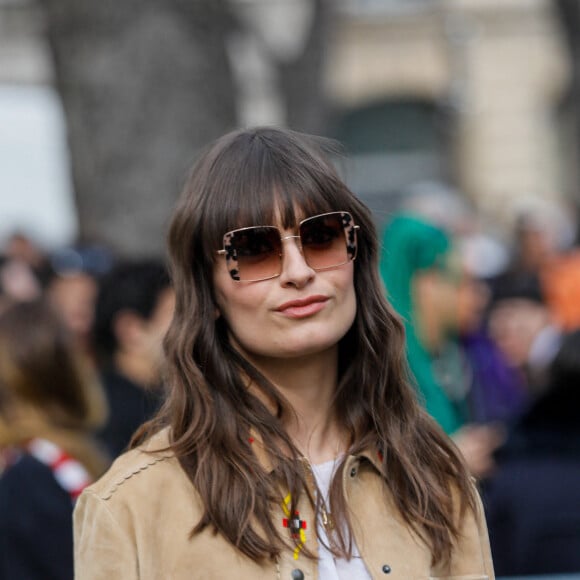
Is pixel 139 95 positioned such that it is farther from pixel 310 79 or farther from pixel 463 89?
pixel 463 89

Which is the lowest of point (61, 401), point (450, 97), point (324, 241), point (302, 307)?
point (450, 97)

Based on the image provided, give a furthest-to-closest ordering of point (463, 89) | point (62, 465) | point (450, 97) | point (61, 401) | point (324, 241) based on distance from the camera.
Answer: point (450, 97), point (463, 89), point (61, 401), point (62, 465), point (324, 241)

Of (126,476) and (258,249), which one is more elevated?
(258,249)

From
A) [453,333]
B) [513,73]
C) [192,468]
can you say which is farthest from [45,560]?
[513,73]

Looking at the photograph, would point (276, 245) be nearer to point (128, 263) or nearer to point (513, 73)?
point (128, 263)

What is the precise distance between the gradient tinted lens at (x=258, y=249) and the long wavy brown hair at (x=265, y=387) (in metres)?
0.02

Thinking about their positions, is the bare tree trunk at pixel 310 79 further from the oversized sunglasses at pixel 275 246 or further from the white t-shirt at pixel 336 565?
the white t-shirt at pixel 336 565

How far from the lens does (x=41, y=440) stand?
3.88 m

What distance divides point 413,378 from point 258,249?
0.64 meters

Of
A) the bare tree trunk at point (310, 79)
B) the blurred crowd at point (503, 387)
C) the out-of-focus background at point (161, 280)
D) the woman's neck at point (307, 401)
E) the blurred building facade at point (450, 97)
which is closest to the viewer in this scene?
the woman's neck at point (307, 401)

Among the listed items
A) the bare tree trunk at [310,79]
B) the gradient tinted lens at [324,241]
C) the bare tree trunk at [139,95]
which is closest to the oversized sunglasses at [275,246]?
the gradient tinted lens at [324,241]

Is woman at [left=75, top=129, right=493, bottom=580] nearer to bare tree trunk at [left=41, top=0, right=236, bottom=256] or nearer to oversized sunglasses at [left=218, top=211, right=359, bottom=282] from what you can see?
oversized sunglasses at [left=218, top=211, right=359, bottom=282]

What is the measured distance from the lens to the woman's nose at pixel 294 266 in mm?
2537

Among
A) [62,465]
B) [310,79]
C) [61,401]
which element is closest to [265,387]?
[62,465]
